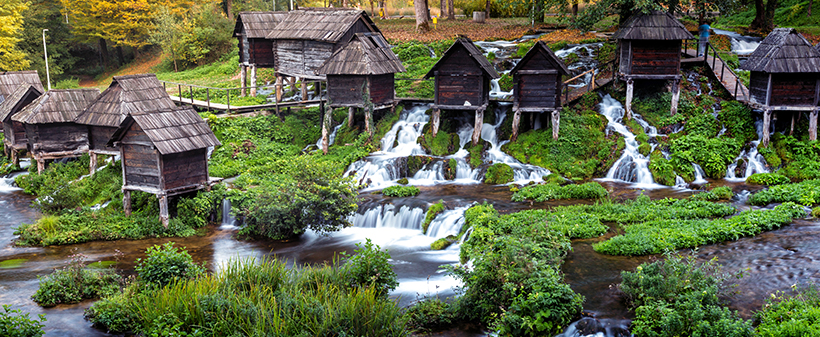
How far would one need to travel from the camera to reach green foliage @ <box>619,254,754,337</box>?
1105 cm

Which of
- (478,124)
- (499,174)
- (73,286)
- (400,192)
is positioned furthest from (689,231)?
(73,286)

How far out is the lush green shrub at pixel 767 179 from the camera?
21.4m

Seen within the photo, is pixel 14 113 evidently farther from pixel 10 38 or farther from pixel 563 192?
pixel 563 192

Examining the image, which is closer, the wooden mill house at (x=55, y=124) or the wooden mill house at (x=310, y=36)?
the wooden mill house at (x=55, y=124)

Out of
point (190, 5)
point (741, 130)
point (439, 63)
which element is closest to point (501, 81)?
point (439, 63)

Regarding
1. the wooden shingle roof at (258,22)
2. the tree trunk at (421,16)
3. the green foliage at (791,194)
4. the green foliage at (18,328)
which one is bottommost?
the green foliage at (18,328)

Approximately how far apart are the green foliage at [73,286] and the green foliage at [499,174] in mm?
13208

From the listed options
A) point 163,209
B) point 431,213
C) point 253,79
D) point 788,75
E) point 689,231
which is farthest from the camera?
point 253,79

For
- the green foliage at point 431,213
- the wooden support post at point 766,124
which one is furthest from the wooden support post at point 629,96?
the green foliage at point 431,213

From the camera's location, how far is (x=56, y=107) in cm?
2798

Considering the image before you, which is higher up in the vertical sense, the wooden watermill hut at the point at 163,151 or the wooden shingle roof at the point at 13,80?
the wooden shingle roof at the point at 13,80

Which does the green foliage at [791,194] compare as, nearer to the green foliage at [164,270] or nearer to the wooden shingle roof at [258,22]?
the green foliage at [164,270]

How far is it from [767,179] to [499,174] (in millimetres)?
8908

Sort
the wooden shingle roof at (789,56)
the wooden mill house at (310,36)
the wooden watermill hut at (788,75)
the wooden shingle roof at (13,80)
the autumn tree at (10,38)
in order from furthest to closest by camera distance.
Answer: the autumn tree at (10,38) → the wooden shingle roof at (13,80) → the wooden mill house at (310,36) → the wooden watermill hut at (788,75) → the wooden shingle roof at (789,56)
